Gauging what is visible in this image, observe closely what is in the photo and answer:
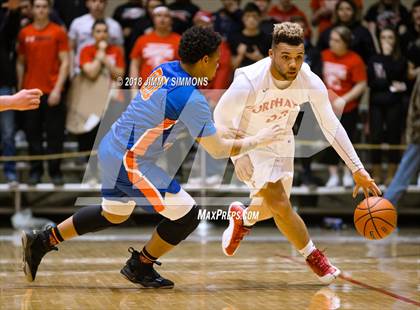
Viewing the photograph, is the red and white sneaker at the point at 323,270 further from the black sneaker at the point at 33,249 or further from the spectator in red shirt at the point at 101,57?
the spectator in red shirt at the point at 101,57

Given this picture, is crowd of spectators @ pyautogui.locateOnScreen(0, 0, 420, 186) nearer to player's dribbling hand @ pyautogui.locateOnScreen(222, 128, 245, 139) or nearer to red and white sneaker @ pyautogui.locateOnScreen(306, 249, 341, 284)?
player's dribbling hand @ pyautogui.locateOnScreen(222, 128, 245, 139)

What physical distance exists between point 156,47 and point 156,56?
121mm

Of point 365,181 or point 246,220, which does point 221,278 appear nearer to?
point 246,220

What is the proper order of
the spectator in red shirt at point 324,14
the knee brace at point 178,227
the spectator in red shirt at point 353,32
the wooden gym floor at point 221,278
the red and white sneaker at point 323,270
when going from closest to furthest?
the wooden gym floor at point 221,278 < the knee brace at point 178,227 < the red and white sneaker at point 323,270 < the spectator in red shirt at point 353,32 < the spectator in red shirt at point 324,14

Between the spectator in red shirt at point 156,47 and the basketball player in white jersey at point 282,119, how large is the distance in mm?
3788

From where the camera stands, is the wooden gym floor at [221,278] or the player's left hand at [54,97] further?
the player's left hand at [54,97]

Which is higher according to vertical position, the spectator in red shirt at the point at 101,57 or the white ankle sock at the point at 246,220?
the spectator in red shirt at the point at 101,57

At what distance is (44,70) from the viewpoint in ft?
33.5

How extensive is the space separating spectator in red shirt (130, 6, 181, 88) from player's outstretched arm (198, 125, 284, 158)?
443cm

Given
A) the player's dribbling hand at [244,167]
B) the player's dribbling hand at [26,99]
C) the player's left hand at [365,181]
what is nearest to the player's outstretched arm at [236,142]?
the player's dribbling hand at [244,167]

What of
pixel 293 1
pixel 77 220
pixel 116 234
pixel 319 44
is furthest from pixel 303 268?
pixel 293 1

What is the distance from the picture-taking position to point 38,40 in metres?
10.2

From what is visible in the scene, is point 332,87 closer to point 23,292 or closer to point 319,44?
point 319,44

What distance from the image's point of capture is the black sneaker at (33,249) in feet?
19.7
